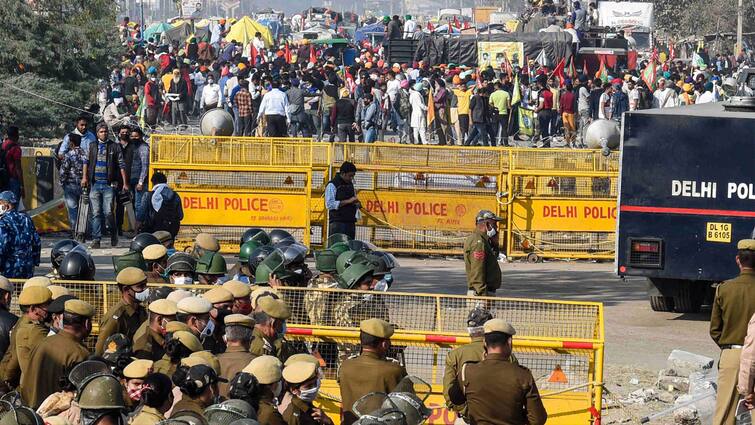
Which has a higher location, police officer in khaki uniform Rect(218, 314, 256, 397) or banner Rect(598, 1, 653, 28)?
banner Rect(598, 1, 653, 28)

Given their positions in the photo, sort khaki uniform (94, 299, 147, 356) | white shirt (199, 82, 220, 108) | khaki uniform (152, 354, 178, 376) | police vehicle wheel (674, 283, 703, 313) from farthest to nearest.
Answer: white shirt (199, 82, 220, 108) < police vehicle wheel (674, 283, 703, 313) < khaki uniform (94, 299, 147, 356) < khaki uniform (152, 354, 178, 376)

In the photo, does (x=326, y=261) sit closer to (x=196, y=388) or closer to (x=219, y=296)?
(x=219, y=296)

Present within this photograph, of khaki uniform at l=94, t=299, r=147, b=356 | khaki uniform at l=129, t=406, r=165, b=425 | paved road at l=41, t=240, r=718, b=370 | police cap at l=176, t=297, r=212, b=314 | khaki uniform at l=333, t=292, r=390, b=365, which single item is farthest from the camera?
paved road at l=41, t=240, r=718, b=370

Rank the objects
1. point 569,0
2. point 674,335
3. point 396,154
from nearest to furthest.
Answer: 1. point 674,335
2. point 396,154
3. point 569,0

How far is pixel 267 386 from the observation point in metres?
7.85

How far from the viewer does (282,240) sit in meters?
14.3

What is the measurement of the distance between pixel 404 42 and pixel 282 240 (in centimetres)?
3888

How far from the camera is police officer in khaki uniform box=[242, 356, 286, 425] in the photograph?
304 inches

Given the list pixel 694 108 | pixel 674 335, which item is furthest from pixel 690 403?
pixel 694 108

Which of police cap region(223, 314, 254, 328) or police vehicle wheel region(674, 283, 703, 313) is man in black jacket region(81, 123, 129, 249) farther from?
police cap region(223, 314, 254, 328)

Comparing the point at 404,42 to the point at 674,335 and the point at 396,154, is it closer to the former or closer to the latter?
the point at 396,154

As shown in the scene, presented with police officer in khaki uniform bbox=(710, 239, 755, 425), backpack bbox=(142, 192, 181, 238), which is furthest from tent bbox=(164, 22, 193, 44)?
police officer in khaki uniform bbox=(710, 239, 755, 425)

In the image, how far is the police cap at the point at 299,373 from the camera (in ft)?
26.3

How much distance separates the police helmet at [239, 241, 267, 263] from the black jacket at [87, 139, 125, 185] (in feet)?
20.6
